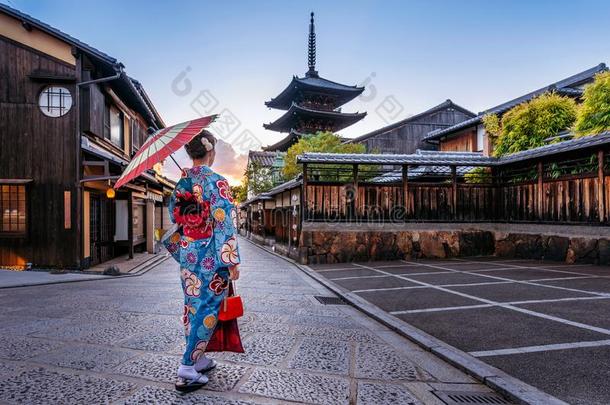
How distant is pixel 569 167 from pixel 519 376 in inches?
465

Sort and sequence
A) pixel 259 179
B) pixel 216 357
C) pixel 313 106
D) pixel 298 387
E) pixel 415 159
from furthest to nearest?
pixel 313 106 < pixel 259 179 < pixel 415 159 < pixel 216 357 < pixel 298 387

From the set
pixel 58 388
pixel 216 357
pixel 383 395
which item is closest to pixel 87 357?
pixel 58 388

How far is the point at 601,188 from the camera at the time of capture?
1113cm

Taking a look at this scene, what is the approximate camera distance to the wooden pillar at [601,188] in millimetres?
11094

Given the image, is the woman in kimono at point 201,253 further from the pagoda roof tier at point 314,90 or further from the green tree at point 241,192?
the green tree at point 241,192

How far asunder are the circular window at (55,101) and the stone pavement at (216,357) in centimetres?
750

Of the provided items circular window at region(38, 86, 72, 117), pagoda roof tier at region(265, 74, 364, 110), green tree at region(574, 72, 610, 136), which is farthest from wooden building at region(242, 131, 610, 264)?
pagoda roof tier at region(265, 74, 364, 110)

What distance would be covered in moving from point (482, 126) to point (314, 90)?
16778 millimetres

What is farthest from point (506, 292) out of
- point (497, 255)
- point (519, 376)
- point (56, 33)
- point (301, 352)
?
point (56, 33)

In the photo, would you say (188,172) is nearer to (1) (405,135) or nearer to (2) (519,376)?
(2) (519,376)

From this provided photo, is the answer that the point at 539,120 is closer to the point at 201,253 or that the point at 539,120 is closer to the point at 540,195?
the point at 540,195

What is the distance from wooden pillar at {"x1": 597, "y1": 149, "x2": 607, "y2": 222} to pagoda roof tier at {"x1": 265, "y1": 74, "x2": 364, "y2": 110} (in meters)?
25.8

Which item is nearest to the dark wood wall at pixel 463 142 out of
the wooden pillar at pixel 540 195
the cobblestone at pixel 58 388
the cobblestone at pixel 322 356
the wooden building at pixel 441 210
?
the wooden building at pixel 441 210

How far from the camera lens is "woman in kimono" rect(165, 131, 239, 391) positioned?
3.34 metres
